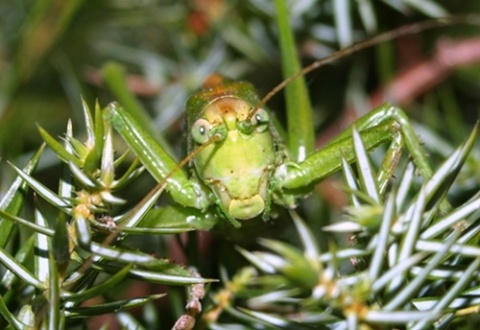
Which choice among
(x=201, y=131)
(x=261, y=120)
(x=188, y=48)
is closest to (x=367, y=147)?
(x=261, y=120)

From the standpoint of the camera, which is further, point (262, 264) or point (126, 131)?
point (126, 131)

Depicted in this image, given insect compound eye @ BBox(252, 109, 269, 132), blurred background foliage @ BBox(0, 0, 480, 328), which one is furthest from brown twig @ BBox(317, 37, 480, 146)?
insect compound eye @ BBox(252, 109, 269, 132)

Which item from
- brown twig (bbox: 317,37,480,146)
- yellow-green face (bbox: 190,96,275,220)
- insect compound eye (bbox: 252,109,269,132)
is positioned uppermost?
brown twig (bbox: 317,37,480,146)

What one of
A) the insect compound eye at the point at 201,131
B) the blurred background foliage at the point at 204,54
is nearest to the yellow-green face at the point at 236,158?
the insect compound eye at the point at 201,131

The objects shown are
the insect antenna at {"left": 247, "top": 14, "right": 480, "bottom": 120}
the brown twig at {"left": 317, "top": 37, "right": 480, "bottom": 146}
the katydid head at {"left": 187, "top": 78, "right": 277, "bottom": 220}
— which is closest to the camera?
the insect antenna at {"left": 247, "top": 14, "right": 480, "bottom": 120}

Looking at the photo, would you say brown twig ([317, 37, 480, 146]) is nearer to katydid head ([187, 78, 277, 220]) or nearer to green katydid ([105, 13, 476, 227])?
green katydid ([105, 13, 476, 227])

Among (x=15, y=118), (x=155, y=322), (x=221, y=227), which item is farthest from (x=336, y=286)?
(x=15, y=118)

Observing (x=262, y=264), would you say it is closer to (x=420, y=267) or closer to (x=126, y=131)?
(x=420, y=267)
